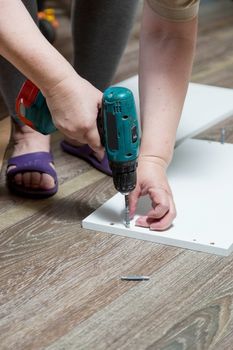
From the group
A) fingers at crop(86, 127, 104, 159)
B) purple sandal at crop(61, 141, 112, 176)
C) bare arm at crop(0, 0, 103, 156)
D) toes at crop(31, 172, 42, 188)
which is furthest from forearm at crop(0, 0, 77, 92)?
purple sandal at crop(61, 141, 112, 176)

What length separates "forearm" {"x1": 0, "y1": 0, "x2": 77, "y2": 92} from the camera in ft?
3.63

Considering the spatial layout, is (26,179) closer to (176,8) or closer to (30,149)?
(30,149)

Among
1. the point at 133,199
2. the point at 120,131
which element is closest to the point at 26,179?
the point at 133,199

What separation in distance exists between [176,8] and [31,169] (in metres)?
0.49

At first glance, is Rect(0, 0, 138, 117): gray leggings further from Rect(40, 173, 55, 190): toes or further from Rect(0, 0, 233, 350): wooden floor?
Rect(0, 0, 233, 350): wooden floor

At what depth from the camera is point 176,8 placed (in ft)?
4.16

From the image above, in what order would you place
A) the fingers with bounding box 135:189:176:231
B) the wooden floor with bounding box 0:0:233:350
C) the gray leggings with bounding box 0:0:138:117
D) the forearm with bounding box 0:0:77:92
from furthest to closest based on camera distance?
the gray leggings with bounding box 0:0:138:117
the fingers with bounding box 135:189:176:231
the forearm with bounding box 0:0:77:92
the wooden floor with bounding box 0:0:233:350

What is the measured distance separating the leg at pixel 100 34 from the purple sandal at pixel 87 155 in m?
0.17

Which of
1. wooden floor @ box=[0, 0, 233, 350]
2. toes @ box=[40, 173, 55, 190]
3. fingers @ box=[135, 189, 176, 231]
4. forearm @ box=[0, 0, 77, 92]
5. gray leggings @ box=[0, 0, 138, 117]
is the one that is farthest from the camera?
gray leggings @ box=[0, 0, 138, 117]

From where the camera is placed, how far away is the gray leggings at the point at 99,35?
157 cm

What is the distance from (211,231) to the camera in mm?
1220

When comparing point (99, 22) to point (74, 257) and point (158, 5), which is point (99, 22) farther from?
A: point (74, 257)

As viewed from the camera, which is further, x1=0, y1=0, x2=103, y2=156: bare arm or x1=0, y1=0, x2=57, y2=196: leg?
x1=0, y1=0, x2=57, y2=196: leg

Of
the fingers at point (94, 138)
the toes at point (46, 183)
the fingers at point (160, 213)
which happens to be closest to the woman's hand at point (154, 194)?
the fingers at point (160, 213)
